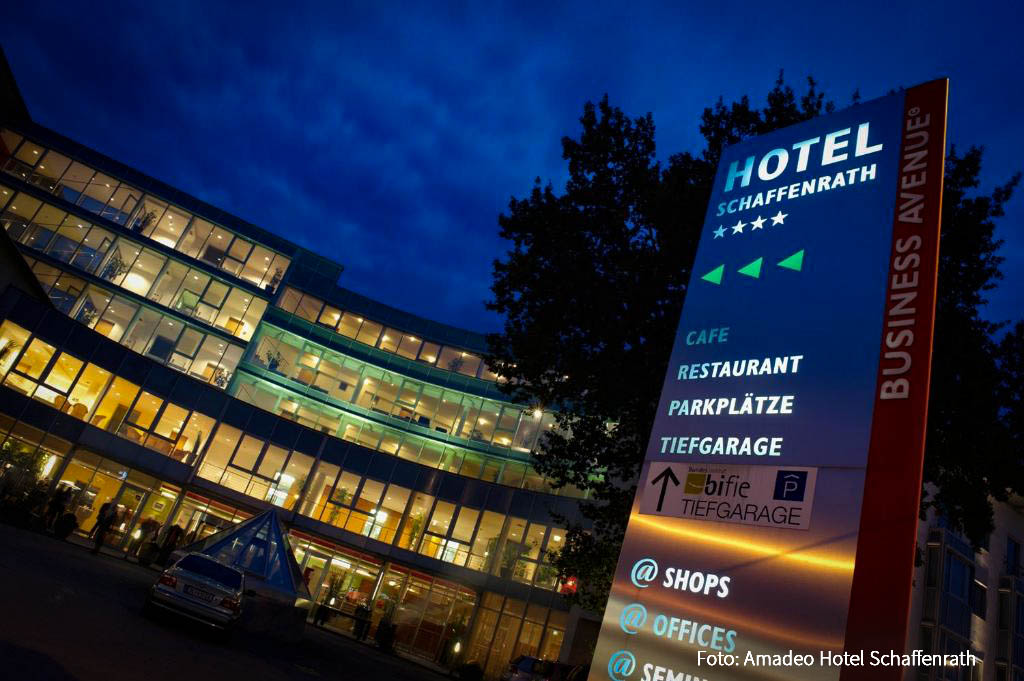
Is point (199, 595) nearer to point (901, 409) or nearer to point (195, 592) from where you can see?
point (195, 592)

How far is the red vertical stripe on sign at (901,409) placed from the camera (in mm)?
4414

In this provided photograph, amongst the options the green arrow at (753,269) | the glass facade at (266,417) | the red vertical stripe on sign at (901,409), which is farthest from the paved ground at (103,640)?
the glass facade at (266,417)

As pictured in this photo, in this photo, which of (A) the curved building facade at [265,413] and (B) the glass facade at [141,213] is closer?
(A) the curved building facade at [265,413]

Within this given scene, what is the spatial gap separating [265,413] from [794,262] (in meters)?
29.9

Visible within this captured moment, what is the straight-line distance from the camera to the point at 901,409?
4.94 metres

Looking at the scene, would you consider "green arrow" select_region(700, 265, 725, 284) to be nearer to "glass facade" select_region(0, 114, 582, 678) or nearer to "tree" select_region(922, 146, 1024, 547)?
"tree" select_region(922, 146, 1024, 547)

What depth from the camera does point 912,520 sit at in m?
4.50

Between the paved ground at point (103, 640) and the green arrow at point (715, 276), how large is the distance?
7964 mm

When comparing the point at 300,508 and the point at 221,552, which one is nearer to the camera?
the point at 221,552

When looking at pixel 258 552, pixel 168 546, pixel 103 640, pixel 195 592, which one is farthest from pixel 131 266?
pixel 103 640

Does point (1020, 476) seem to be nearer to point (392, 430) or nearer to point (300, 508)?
point (300, 508)

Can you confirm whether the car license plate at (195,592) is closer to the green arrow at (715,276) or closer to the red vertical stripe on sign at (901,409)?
the green arrow at (715,276)

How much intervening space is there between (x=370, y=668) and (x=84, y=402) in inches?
799

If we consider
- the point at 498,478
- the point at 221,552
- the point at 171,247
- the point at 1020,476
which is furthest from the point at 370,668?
the point at 171,247
